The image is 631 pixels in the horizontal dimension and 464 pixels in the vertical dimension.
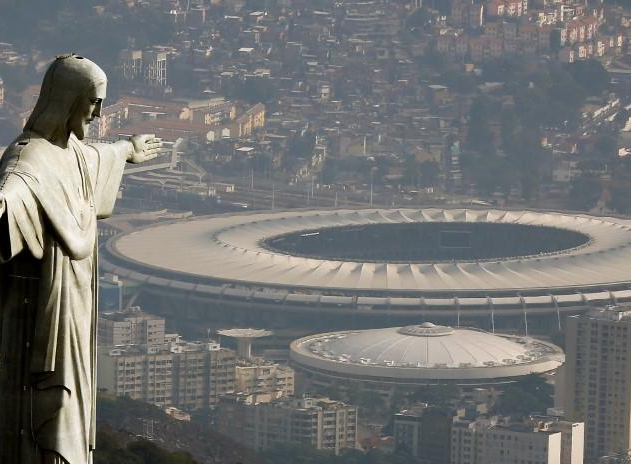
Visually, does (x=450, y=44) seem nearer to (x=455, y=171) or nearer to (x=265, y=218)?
(x=455, y=171)

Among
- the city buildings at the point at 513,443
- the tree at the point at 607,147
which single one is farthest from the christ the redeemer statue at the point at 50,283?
the tree at the point at 607,147

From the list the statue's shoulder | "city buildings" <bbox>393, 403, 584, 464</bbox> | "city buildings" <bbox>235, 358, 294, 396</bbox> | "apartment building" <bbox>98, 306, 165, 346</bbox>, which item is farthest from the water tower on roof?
the statue's shoulder

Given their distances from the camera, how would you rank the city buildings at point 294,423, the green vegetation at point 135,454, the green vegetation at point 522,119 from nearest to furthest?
1. the green vegetation at point 135,454
2. the city buildings at point 294,423
3. the green vegetation at point 522,119

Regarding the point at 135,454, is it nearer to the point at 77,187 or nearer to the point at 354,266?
the point at 77,187

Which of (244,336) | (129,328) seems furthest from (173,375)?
(244,336)

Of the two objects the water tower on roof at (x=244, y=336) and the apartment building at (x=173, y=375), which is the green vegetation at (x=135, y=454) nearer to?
the apartment building at (x=173, y=375)

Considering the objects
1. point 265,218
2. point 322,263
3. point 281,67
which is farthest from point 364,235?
point 281,67
